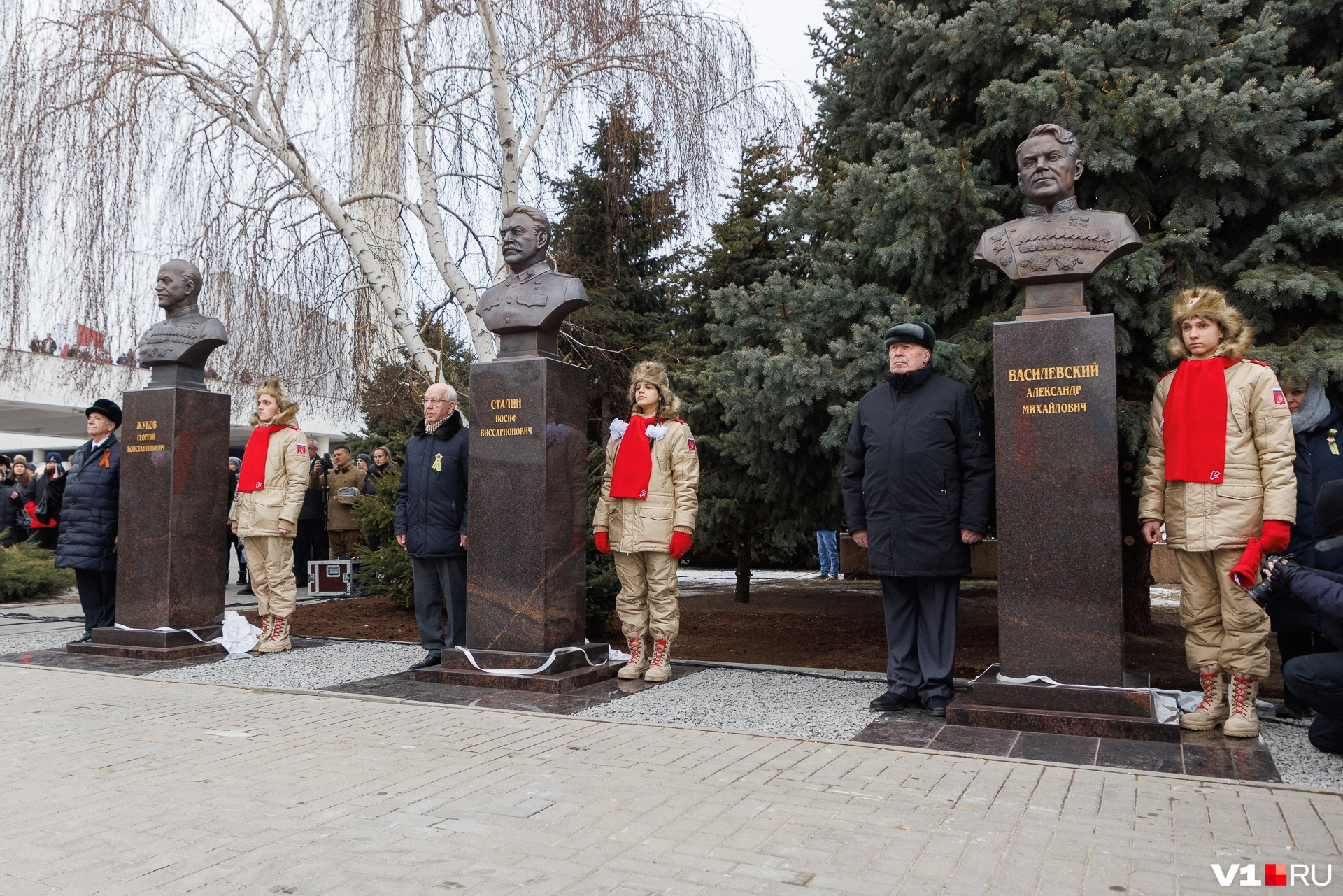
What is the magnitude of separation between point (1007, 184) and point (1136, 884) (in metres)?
5.73

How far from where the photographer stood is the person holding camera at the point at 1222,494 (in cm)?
487

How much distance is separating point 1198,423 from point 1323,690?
1360mm

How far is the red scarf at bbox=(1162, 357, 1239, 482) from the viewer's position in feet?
16.3

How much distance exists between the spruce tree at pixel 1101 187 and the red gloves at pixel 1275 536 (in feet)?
4.75

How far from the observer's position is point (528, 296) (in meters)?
6.93

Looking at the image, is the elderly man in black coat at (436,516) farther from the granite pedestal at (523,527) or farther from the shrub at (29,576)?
the shrub at (29,576)

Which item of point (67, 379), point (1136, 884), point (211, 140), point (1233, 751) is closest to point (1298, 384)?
point (1233, 751)

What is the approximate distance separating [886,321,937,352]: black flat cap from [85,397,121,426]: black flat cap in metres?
6.66

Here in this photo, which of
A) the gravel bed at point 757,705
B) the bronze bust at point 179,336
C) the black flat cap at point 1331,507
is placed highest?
the bronze bust at point 179,336

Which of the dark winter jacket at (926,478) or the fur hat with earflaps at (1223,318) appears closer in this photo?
the fur hat with earflaps at (1223,318)

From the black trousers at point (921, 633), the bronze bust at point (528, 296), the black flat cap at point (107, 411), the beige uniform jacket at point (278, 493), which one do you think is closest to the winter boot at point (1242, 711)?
the black trousers at point (921, 633)

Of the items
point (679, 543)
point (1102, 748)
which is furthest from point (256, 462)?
point (1102, 748)

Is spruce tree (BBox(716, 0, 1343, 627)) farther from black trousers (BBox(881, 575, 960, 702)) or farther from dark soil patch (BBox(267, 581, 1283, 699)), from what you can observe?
dark soil patch (BBox(267, 581, 1283, 699))

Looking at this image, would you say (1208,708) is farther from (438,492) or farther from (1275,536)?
(438,492)
